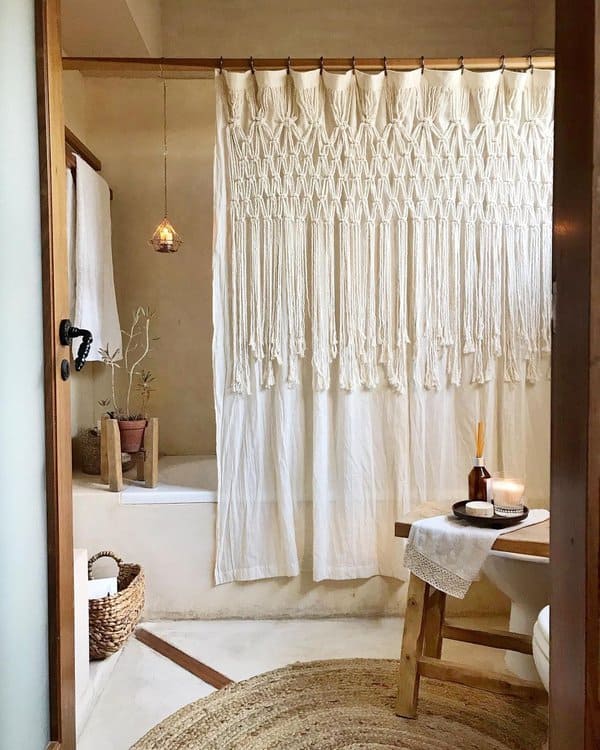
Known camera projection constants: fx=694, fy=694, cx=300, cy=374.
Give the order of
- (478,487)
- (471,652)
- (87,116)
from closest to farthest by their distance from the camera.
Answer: (478,487) → (471,652) → (87,116)

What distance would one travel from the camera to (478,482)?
6.93ft

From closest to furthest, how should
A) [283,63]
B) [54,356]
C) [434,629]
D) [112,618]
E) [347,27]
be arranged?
[54,356] < [434,629] < [112,618] < [283,63] < [347,27]

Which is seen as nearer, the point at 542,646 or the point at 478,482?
the point at 542,646

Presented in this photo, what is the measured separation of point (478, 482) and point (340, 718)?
2.57 ft

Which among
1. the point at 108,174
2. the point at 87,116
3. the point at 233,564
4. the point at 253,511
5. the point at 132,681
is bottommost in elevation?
the point at 132,681

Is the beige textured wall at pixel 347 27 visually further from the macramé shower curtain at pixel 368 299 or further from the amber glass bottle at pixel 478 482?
the amber glass bottle at pixel 478 482

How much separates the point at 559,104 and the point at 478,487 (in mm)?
1493

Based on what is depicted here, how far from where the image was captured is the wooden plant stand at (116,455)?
2.59 meters

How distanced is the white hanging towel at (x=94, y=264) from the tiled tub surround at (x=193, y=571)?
0.66 metres

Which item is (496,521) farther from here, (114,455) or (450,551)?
(114,455)

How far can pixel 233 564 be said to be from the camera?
8.54 feet

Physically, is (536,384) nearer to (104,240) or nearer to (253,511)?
(253,511)

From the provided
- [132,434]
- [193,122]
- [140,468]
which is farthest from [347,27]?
[140,468]

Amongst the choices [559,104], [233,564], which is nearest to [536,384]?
[233,564]
